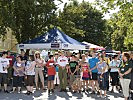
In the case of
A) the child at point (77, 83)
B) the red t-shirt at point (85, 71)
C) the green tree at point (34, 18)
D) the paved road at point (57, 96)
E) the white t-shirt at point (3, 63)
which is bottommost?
the paved road at point (57, 96)

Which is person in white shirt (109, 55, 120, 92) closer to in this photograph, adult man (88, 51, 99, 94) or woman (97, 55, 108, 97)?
adult man (88, 51, 99, 94)

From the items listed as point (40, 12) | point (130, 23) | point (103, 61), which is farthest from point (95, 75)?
point (40, 12)

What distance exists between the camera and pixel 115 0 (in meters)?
18.6

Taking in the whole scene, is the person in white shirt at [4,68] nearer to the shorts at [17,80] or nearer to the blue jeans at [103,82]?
the shorts at [17,80]

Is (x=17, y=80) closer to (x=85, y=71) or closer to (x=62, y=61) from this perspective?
(x=62, y=61)

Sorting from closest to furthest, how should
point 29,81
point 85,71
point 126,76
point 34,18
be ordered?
point 126,76 < point 29,81 < point 85,71 < point 34,18

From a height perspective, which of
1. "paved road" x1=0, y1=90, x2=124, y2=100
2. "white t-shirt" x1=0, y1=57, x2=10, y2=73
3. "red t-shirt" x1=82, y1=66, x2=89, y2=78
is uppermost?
"white t-shirt" x1=0, y1=57, x2=10, y2=73

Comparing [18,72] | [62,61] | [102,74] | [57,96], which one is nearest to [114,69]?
[102,74]

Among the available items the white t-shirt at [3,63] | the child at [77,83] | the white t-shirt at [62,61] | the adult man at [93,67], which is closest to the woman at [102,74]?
the adult man at [93,67]

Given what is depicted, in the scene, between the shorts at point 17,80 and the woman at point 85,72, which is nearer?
the shorts at point 17,80

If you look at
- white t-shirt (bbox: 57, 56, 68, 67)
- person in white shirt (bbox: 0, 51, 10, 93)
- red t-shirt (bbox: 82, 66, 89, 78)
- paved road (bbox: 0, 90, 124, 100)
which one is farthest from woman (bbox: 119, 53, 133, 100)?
person in white shirt (bbox: 0, 51, 10, 93)

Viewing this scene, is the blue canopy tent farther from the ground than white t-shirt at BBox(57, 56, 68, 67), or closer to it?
farther from the ground

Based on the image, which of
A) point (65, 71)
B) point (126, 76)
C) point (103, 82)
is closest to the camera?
point (126, 76)

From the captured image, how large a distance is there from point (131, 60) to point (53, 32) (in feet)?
29.8
